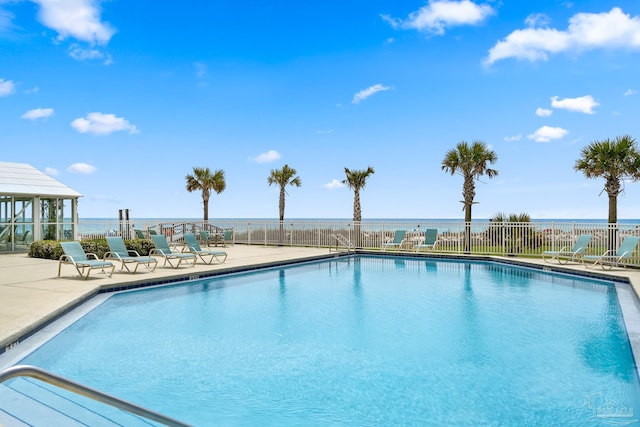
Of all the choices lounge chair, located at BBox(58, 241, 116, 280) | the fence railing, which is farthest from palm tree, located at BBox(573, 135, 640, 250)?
lounge chair, located at BBox(58, 241, 116, 280)

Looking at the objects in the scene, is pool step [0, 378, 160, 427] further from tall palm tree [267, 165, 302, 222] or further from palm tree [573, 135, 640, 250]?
tall palm tree [267, 165, 302, 222]

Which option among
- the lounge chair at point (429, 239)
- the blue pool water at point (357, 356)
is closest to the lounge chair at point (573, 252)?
the blue pool water at point (357, 356)

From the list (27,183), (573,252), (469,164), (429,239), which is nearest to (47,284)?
(27,183)

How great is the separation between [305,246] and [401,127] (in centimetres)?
1019

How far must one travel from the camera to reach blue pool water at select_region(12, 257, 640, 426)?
12.8ft

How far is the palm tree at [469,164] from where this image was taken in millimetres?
18891

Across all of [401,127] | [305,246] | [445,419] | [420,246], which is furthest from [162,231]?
[445,419]

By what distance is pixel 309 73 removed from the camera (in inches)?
847

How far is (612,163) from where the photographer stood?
639 inches

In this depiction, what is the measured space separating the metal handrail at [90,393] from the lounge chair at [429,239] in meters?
15.2

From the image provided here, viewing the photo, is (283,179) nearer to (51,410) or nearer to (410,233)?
(410,233)

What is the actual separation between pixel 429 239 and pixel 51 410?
569 inches

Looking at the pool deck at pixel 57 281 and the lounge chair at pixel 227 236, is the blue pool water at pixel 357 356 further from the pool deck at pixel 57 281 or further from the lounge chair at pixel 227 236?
the lounge chair at pixel 227 236

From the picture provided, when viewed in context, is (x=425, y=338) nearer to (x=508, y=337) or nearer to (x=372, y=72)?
(x=508, y=337)
